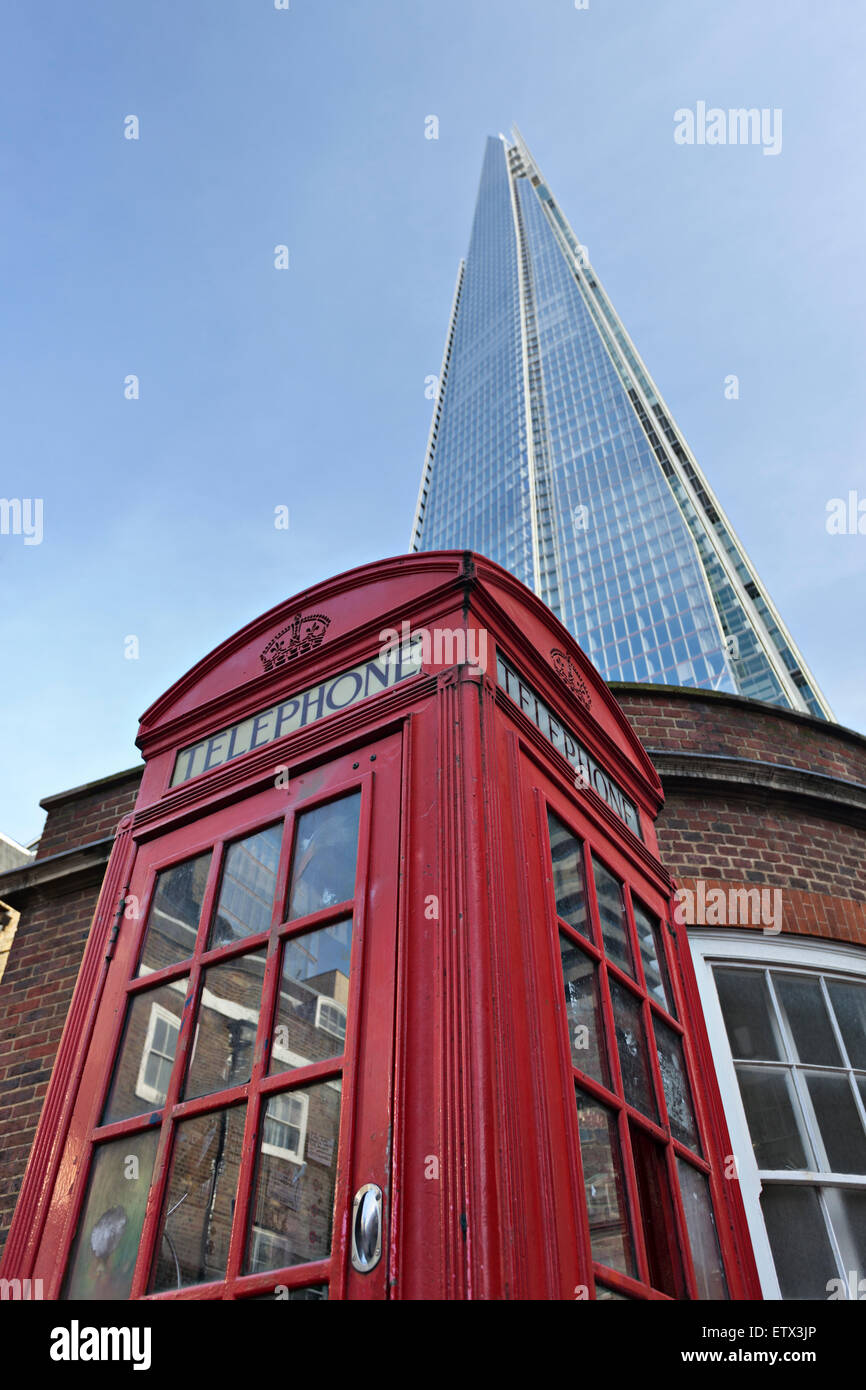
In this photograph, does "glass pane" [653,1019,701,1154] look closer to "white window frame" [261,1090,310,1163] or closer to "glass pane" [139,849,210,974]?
"white window frame" [261,1090,310,1163]

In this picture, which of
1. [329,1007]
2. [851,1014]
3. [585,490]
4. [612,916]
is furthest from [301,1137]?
[585,490]

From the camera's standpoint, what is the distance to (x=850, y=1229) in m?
4.11

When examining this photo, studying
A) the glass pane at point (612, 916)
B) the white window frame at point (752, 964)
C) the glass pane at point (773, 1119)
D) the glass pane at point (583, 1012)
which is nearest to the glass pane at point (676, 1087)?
the glass pane at point (612, 916)

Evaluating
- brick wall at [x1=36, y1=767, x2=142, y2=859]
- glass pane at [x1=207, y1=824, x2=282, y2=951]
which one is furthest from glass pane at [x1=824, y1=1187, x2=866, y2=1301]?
brick wall at [x1=36, y1=767, x2=142, y2=859]

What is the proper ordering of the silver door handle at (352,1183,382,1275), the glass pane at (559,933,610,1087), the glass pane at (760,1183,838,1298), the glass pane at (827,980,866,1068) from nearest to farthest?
the silver door handle at (352,1183,382,1275)
the glass pane at (559,933,610,1087)
the glass pane at (760,1183,838,1298)
the glass pane at (827,980,866,1068)

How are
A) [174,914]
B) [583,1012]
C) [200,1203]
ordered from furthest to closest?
[174,914]
[583,1012]
[200,1203]

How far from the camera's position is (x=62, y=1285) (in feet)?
8.41

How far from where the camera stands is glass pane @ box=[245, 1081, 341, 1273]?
2195mm

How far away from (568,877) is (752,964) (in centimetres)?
225

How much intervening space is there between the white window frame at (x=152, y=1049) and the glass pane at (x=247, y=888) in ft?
0.76

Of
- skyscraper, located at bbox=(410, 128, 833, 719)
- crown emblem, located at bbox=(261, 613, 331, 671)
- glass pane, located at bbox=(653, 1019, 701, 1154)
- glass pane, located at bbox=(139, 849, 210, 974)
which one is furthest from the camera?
skyscraper, located at bbox=(410, 128, 833, 719)

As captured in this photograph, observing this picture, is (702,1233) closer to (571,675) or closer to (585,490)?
(571,675)

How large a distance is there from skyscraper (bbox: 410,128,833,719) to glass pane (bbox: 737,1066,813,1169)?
68311mm

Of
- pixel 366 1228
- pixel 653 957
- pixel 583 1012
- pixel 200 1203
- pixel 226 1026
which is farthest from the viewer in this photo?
pixel 653 957
